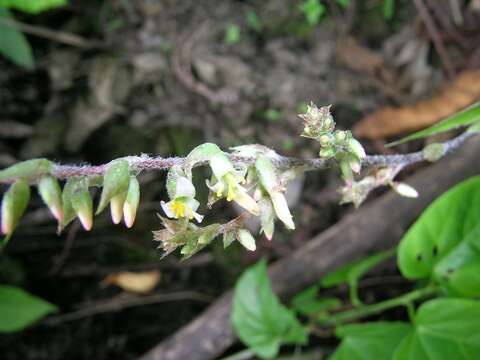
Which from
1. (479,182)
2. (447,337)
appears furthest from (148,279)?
(479,182)

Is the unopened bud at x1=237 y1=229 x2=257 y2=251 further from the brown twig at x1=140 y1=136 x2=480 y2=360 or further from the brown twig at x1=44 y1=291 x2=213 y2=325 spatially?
the brown twig at x1=44 y1=291 x2=213 y2=325

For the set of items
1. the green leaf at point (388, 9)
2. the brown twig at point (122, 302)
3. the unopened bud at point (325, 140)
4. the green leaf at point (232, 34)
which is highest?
the green leaf at point (232, 34)

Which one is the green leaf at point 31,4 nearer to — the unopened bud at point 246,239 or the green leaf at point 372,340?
the unopened bud at point 246,239

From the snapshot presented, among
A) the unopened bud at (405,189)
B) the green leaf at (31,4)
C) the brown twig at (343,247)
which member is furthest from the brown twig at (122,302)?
the unopened bud at (405,189)

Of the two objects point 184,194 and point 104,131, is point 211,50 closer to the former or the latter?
point 104,131

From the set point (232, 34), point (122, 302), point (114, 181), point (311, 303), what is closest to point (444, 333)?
point (311, 303)

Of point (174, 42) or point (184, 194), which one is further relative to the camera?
point (174, 42)
